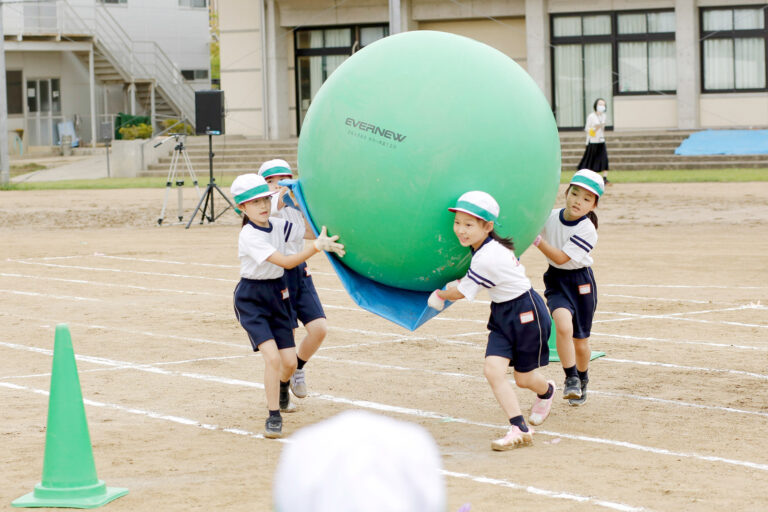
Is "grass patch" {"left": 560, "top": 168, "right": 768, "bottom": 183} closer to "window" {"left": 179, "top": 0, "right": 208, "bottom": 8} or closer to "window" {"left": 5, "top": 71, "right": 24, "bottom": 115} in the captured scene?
"window" {"left": 179, "top": 0, "right": 208, "bottom": 8}

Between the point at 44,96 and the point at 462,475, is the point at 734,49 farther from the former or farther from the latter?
the point at 462,475

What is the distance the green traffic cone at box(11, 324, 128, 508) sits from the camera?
5.98 metres

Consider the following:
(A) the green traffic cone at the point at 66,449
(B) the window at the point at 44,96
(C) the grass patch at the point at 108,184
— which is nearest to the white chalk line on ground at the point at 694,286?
(A) the green traffic cone at the point at 66,449

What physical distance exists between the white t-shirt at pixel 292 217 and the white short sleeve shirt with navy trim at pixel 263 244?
32mm

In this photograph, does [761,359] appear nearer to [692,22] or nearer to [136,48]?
[692,22]

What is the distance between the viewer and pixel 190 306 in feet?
41.5

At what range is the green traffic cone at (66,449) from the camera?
5.98m

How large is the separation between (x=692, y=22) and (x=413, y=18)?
8.40m

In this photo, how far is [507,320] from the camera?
690cm

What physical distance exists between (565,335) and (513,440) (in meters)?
1.24

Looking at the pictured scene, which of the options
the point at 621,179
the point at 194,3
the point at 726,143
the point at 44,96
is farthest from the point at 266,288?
the point at 194,3

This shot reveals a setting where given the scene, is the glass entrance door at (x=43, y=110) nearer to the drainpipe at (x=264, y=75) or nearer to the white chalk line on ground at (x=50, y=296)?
the drainpipe at (x=264, y=75)

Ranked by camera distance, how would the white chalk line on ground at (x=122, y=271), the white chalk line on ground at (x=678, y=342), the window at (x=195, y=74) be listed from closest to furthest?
→ the white chalk line on ground at (x=678, y=342), the white chalk line on ground at (x=122, y=271), the window at (x=195, y=74)

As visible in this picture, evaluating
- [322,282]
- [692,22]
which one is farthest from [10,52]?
[322,282]
